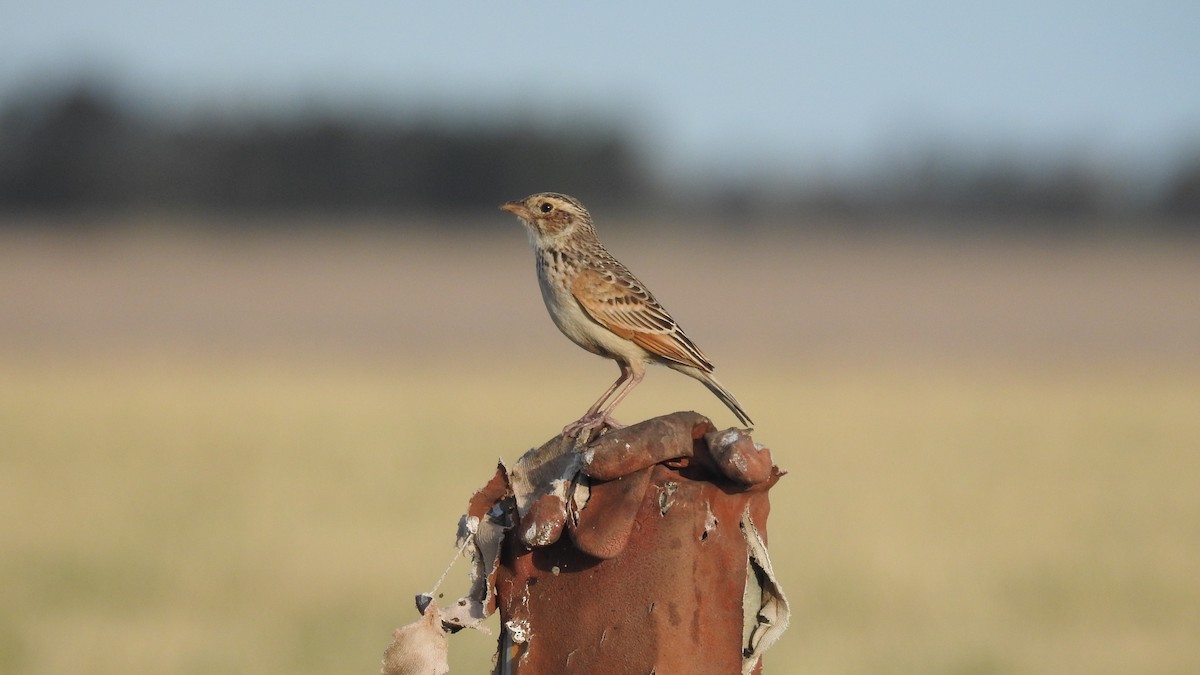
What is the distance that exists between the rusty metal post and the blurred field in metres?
7.32

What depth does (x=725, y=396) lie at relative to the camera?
18.7 ft

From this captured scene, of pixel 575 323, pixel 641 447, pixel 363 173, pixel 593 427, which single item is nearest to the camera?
pixel 641 447

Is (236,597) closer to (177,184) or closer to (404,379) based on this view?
(404,379)

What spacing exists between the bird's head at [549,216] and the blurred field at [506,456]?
457 centimetres

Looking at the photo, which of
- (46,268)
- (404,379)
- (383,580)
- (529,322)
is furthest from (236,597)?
(46,268)

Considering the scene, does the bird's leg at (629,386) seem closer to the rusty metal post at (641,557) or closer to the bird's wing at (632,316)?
the bird's wing at (632,316)

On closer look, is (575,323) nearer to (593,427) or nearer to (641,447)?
(593,427)

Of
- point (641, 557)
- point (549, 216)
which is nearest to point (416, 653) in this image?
point (641, 557)

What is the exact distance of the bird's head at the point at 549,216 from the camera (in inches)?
258

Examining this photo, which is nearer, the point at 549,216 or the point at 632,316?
the point at 632,316

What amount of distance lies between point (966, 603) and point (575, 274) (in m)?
8.20

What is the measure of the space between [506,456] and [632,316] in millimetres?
14148

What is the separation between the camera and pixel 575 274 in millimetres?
6211

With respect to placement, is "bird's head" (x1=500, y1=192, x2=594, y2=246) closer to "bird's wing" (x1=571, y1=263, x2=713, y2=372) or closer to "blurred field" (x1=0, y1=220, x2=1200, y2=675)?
"bird's wing" (x1=571, y1=263, x2=713, y2=372)
